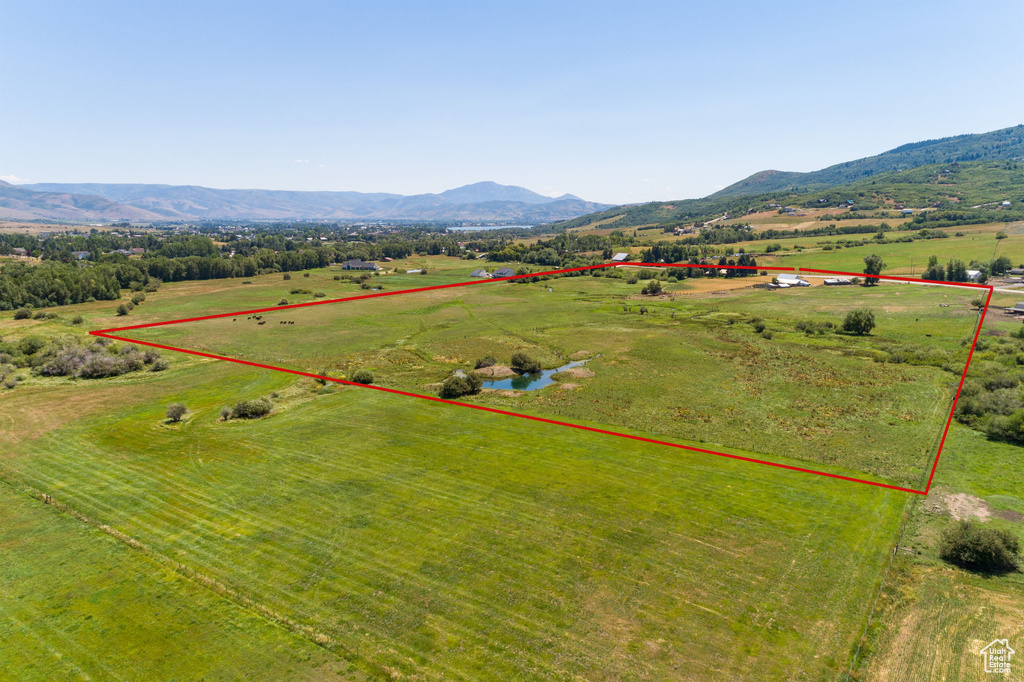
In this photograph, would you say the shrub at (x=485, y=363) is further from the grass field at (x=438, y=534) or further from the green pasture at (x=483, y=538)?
the green pasture at (x=483, y=538)

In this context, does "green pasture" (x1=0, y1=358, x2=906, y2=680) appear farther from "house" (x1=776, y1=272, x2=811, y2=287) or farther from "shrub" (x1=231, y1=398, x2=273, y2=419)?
"house" (x1=776, y1=272, x2=811, y2=287)

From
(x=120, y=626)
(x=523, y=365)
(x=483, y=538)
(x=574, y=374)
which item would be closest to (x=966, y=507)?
(x=483, y=538)

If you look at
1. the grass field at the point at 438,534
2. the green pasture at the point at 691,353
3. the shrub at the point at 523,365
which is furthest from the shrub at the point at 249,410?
the shrub at the point at 523,365

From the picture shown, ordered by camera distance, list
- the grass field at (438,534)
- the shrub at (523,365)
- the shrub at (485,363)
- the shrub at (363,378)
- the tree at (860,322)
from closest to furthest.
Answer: the grass field at (438,534) → the shrub at (363,378) → the shrub at (523,365) → the shrub at (485,363) → the tree at (860,322)

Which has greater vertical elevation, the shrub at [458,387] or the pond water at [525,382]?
the shrub at [458,387]

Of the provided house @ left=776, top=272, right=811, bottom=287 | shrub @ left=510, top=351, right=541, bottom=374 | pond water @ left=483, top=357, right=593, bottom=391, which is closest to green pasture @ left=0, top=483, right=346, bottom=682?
pond water @ left=483, top=357, right=593, bottom=391

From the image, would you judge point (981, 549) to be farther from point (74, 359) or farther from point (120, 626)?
point (74, 359)
